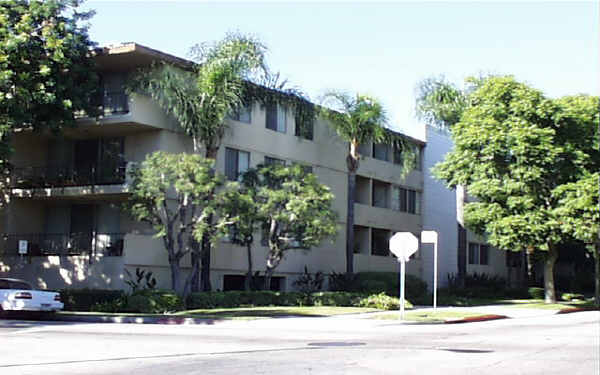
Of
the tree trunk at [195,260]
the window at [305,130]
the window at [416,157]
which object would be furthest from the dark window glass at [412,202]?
the tree trunk at [195,260]

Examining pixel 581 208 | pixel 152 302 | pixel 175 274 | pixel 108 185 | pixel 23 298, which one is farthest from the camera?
pixel 581 208

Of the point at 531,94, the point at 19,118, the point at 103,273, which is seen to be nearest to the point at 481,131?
the point at 531,94

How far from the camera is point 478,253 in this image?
52.8m

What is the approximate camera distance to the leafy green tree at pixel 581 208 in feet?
112

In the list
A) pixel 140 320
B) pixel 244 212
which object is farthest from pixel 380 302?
pixel 140 320

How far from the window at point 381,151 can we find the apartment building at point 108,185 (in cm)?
720

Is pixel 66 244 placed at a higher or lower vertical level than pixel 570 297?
higher

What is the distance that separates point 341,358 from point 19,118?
17569 mm

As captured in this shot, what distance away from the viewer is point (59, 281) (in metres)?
30.4

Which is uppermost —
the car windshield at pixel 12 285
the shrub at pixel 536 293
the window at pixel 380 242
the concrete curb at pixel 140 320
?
the window at pixel 380 242

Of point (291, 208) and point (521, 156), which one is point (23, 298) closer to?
point (291, 208)

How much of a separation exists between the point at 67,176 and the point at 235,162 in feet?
22.5

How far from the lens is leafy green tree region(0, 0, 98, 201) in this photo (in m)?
26.5

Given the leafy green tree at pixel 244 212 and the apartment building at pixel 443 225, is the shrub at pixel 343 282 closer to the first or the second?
the leafy green tree at pixel 244 212
